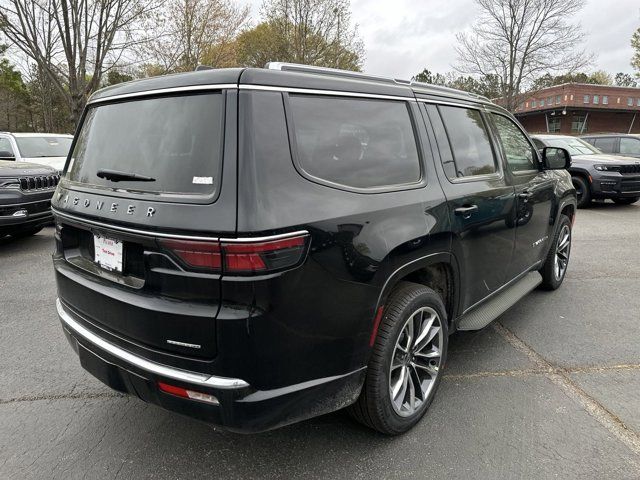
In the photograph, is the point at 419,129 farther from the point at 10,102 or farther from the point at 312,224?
the point at 10,102

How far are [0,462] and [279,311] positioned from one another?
A: 1.79 metres

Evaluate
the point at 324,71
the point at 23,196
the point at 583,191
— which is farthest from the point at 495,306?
the point at 583,191

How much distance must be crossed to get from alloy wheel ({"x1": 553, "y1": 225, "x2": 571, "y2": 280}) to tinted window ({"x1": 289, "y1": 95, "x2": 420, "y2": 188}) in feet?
9.69

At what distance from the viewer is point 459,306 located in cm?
299

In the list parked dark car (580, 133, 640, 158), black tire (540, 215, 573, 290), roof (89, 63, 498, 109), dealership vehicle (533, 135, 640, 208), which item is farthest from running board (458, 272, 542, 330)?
parked dark car (580, 133, 640, 158)

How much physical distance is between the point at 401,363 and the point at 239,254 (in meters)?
1.27

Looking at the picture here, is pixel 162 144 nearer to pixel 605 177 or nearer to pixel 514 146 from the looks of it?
pixel 514 146

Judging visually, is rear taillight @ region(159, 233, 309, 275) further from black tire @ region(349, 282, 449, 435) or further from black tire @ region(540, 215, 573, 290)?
black tire @ region(540, 215, 573, 290)

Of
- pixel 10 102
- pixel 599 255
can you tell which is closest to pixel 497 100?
Answer: pixel 599 255

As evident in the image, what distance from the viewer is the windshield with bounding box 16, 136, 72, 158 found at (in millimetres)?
9433

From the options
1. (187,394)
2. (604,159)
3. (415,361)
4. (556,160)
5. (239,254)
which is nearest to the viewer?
(239,254)

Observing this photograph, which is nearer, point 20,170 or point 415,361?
point 415,361

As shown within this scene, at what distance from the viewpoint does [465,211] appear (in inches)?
112

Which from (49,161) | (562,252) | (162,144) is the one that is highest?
(162,144)
